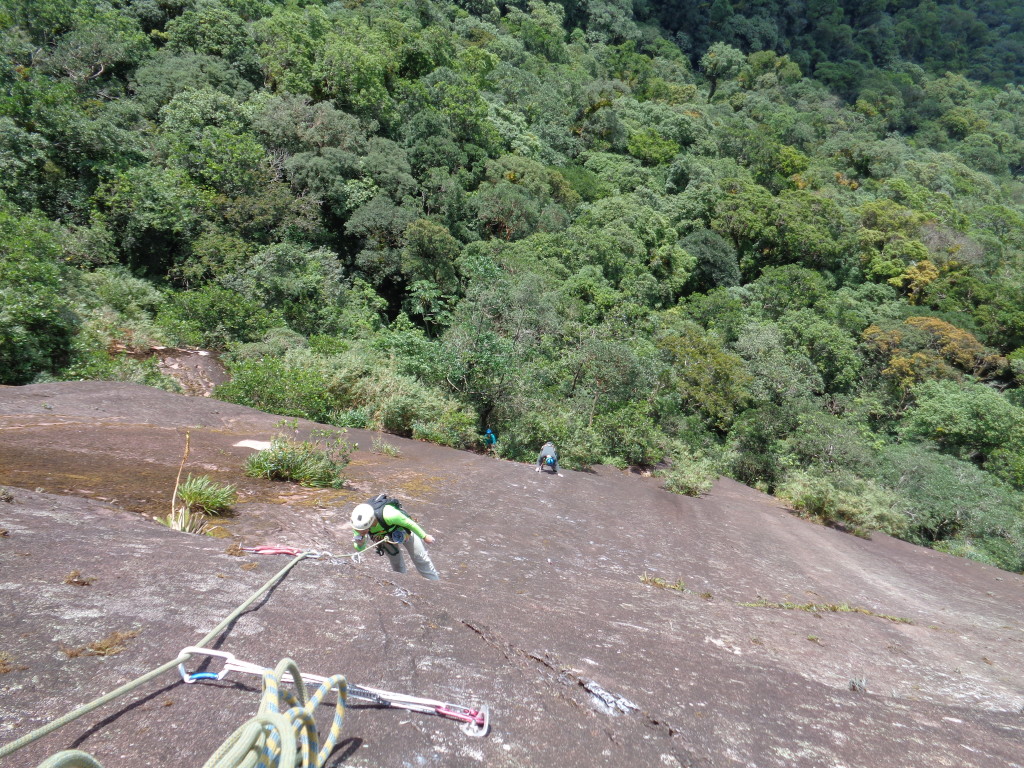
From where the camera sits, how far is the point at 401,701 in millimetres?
2701

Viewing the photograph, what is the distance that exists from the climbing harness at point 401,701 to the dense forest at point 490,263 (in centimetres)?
1044

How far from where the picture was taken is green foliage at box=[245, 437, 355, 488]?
690cm

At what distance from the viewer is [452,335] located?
16.0 m

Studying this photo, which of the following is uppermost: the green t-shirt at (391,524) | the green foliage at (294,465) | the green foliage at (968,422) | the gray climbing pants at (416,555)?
the green foliage at (968,422)

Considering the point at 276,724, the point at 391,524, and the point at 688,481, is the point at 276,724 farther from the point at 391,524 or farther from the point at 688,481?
the point at 688,481

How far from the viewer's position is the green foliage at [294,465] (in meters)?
6.90

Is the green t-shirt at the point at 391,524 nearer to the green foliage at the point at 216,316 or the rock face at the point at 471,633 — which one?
the rock face at the point at 471,633

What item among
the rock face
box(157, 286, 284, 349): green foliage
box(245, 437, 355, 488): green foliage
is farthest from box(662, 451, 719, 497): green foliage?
box(157, 286, 284, 349): green foliage

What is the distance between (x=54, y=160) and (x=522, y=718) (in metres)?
22.5

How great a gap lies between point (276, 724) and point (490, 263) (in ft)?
51.8

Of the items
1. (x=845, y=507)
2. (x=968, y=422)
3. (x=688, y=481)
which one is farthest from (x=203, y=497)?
(x=968, y=422)

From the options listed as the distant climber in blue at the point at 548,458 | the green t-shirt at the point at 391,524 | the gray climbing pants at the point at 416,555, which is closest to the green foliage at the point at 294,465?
the gray climbing pants at the point at 416,555

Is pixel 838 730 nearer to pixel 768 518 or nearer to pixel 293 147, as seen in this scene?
pixel 768 518

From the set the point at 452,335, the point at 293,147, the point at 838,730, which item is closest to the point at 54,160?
the point at 293,147
